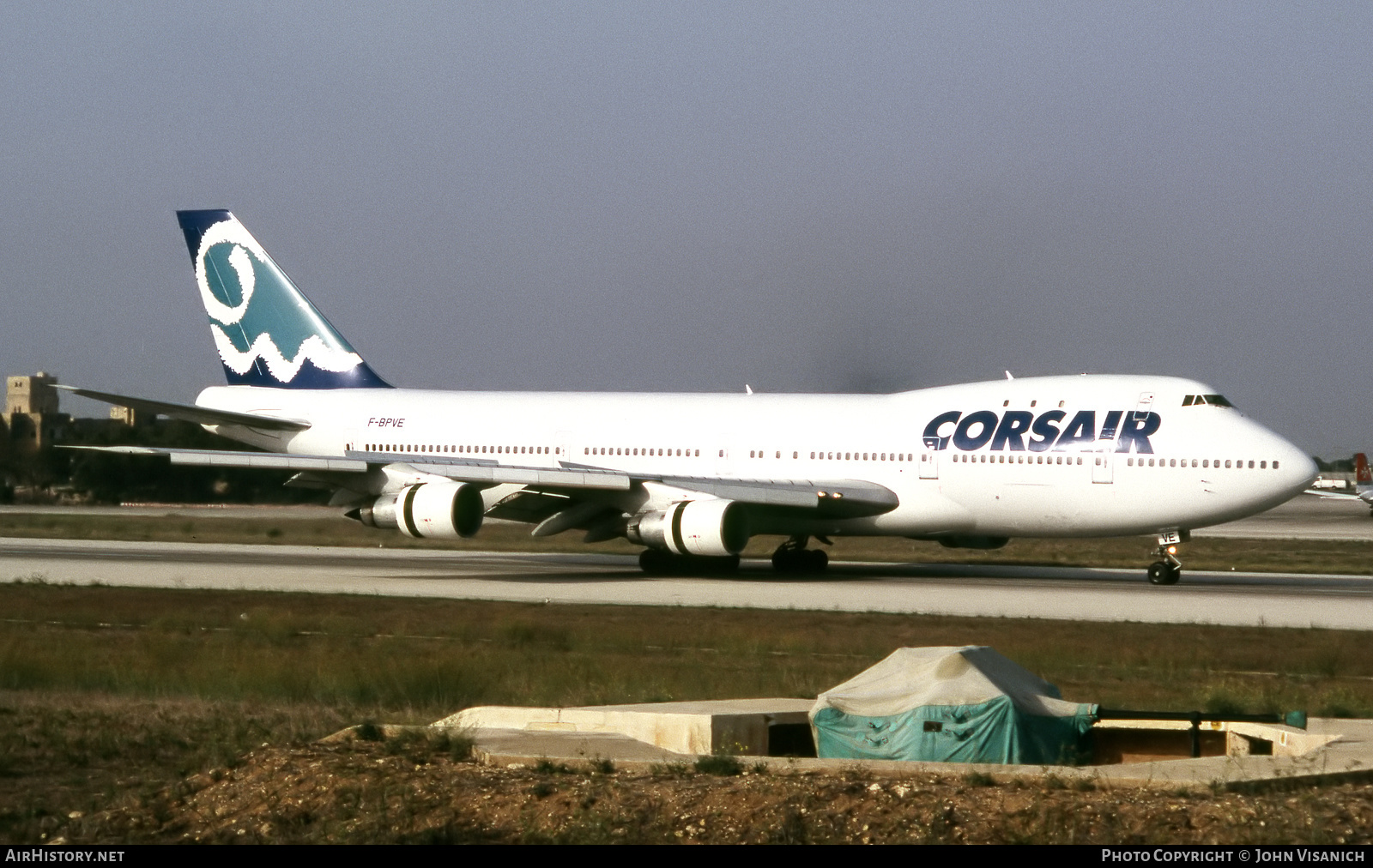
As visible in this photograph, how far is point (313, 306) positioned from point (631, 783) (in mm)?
30686

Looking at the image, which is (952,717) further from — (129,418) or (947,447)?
(129,418)

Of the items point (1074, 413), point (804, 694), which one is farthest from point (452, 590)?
point (804, 694)

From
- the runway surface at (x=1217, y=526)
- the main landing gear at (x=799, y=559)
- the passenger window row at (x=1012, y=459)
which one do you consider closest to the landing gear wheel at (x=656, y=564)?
the main landing gear at (x=799, y=559)

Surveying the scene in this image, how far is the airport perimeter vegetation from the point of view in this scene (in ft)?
36.0

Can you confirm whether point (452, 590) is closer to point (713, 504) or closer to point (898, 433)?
point (713, 504)

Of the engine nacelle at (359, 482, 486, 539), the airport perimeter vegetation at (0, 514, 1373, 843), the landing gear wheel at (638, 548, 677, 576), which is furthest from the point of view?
the landing gear wheel at (638, 548, 677, 576)

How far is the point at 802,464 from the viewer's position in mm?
31797

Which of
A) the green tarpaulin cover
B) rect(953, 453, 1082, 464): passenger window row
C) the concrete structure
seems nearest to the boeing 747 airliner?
rect(953, 453, 1082, 464): passenger window row

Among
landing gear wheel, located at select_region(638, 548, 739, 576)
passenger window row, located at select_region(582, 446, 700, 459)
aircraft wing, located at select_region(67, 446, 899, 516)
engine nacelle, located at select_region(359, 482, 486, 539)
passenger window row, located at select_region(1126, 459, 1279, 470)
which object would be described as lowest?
landing gear wheel, located at select_region(638, 548, 739, 576)

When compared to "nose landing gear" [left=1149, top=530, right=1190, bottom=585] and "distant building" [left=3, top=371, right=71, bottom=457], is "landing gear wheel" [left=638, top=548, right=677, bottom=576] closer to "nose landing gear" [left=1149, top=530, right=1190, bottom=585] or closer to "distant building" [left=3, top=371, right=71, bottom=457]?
"nose landing gear" [left=1149, top=530, right=1190, bottom=585]

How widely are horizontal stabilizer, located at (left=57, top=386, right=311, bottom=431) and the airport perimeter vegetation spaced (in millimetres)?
5884

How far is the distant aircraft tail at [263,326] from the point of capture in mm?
38406

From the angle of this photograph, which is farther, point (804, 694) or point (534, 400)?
point (534, 400)

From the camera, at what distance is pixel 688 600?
26.5 m
